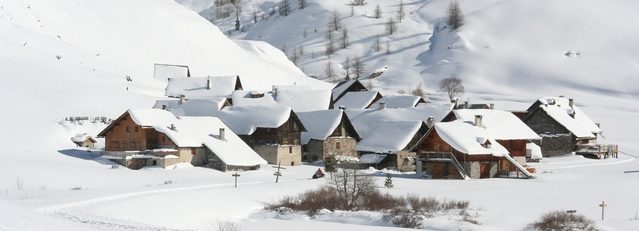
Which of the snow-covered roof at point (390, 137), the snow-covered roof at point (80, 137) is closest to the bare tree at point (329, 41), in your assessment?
the snow-covered roof at point (390, 137)

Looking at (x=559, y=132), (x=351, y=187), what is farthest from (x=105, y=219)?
(x=559, y=132)

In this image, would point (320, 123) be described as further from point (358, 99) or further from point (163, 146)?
point (358, 99)

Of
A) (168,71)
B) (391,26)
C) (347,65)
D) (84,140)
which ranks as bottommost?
(84,140)

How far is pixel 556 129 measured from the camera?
72000 mm

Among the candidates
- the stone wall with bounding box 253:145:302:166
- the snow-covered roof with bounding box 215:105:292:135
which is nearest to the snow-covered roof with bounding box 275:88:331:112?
the snow-covered roof with bounding box 215:105:292:135

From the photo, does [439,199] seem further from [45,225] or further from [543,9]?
[543,9]

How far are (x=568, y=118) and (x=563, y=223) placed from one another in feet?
147

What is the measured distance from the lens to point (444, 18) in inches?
7032

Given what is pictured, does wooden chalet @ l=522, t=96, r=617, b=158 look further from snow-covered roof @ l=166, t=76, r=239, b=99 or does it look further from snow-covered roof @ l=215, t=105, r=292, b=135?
snow-covered roof @ l=166, t=76, r=239, b=99

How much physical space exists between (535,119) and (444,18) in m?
108

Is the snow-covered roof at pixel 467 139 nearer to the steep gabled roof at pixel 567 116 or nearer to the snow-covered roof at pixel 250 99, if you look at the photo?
the steep gabled roof at pixel 567 116

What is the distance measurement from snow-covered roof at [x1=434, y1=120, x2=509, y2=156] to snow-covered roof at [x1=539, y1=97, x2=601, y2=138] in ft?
63.5

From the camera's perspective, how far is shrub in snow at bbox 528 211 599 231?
1214 inches

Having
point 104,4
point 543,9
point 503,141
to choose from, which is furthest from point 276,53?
point 503,141
